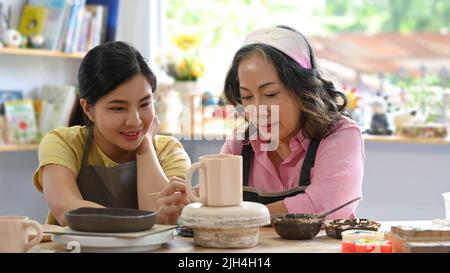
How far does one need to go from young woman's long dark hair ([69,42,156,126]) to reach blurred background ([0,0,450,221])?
6.44ft

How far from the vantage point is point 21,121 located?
14.0 feet

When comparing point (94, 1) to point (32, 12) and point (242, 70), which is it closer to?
point (32, 12)

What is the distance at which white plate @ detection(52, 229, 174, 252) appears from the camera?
1.52 meters

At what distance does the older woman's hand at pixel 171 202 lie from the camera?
6.31 ft

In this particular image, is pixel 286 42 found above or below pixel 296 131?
above

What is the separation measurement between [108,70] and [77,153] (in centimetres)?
27

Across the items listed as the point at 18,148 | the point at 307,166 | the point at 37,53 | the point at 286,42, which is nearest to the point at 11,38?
the point at 37,53

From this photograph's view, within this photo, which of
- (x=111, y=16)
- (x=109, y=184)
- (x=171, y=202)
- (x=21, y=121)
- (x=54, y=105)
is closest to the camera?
(x=171, y=202)

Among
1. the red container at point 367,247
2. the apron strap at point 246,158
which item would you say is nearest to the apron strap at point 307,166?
the apron strap at point 246,158

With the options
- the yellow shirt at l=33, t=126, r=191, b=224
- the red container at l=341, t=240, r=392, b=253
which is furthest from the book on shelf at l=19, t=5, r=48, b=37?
the red container at l=341, t=240, r=392, b=253

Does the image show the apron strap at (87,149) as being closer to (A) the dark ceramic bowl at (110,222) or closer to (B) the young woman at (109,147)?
(B) the young woman at (109,147)

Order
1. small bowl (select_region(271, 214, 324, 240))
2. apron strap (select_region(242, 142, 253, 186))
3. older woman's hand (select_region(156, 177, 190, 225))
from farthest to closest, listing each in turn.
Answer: apron strap (select_region(242, 142, 253, 186)) < older woman's hand (select_region(156, 177, 190, 225)) < small bowl (select_region(271, 214, 324, 240))

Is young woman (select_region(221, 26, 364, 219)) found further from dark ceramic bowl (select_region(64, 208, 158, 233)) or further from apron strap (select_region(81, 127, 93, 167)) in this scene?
dark ceramic bowl (select_region(64, 208, 158, 233))

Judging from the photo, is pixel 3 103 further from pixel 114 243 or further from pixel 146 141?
pixel 114 243
